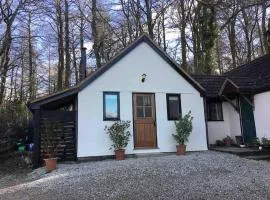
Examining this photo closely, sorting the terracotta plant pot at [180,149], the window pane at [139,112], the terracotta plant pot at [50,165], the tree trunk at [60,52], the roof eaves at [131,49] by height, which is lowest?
the terracotta plant pot at [50,165]

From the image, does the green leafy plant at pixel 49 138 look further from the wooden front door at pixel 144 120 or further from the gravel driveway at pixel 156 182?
the wooden front door at pixel 144 120

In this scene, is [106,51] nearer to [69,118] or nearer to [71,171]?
[69,118]

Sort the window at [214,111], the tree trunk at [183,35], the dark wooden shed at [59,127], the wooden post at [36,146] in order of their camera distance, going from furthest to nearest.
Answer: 1. the tree trunk at [183,35]
2. the window at [214,111]
3. the dark wooden shed at [59,127]
4. the wooden post at [36,146]

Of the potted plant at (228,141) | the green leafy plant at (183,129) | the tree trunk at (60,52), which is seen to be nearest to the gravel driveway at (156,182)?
the green leafy plant at (183,129)

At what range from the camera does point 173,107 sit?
44.1 feet

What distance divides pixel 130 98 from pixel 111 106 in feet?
2.73

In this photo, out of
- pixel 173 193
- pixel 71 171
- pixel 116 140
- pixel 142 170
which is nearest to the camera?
pixel 173 193

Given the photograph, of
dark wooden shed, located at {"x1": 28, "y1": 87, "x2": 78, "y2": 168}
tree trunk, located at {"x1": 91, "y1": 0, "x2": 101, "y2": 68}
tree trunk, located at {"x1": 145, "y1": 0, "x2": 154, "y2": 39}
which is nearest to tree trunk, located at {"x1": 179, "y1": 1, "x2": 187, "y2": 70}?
tree trunk, located at {"x1": 145, "y1": 0, "x2": 154, "y2": 39}

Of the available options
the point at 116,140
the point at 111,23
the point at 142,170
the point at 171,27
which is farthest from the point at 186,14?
the point at 142,170

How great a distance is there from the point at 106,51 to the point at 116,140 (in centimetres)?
1301

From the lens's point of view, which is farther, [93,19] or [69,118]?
[93,19]

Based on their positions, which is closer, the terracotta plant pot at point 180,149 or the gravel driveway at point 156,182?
the gravel driveway at point 156,182

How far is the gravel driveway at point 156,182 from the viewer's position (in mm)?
6883

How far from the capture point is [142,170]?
8.91 metres
